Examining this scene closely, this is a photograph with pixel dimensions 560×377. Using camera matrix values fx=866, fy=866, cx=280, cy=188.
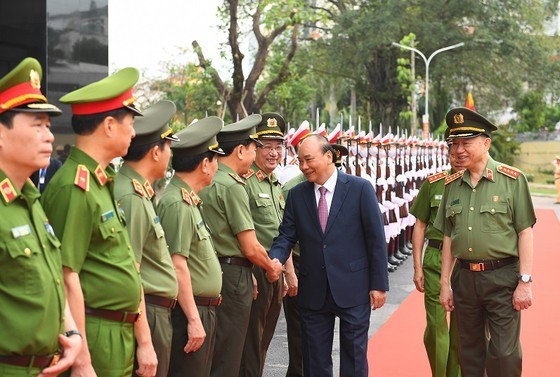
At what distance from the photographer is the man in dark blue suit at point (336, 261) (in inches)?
208

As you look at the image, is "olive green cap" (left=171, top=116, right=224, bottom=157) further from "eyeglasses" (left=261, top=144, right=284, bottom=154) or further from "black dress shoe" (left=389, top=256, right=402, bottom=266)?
"black dress shoe" (left=389, top=256, right=402, bottom=266)

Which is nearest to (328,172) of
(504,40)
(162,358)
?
(162,358)

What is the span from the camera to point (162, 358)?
3949mm

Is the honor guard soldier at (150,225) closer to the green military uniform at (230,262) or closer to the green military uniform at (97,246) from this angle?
the green military uniform at (97,246)

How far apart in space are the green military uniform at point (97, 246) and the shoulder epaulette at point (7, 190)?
14.4 inches

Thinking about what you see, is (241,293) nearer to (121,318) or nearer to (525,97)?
(121,318)

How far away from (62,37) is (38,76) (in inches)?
120

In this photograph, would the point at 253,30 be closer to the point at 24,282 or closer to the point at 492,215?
the point at 492,215

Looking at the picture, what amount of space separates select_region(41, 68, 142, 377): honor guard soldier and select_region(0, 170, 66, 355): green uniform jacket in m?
0.27

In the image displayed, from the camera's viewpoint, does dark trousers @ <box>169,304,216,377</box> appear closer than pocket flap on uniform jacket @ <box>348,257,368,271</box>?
Yes

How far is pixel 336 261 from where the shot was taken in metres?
5.33

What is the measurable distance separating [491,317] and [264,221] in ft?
5.45

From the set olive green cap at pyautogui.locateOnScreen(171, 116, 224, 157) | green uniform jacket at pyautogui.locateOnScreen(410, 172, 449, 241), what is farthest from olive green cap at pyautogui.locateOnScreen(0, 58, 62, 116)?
green uniform jacket at pyautogui.locateOnScreen(410, 172, 449, 241)

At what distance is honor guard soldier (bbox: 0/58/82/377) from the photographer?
9.25ft
